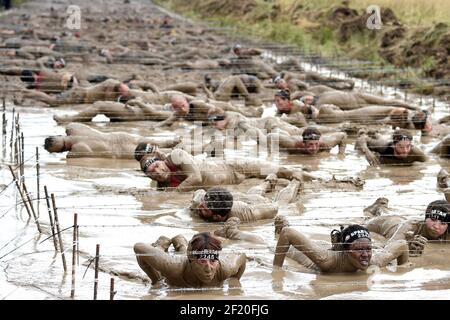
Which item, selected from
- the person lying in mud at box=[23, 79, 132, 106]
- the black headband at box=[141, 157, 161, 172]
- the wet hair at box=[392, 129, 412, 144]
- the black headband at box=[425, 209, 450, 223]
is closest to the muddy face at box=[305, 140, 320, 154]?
the wet hair at box=[392, 129, 412, 144]

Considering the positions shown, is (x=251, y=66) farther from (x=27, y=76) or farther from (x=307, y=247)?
(x=307, y=247)

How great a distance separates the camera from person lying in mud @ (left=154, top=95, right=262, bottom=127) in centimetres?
1534

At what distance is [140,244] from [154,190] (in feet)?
11.1

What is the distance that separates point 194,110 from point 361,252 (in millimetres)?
8185

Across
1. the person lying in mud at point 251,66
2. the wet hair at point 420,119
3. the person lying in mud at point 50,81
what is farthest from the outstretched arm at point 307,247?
the person lying in mud at point 251,66

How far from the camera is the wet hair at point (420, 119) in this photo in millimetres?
15008

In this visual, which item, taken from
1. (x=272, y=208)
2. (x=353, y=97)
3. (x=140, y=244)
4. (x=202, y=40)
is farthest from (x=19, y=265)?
(x=202, y=40)

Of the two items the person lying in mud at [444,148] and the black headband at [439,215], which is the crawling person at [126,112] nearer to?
the person lying in mud at [444,148]

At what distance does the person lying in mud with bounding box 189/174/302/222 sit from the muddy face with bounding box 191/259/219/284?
2011 mm

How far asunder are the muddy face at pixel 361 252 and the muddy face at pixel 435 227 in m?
1.10

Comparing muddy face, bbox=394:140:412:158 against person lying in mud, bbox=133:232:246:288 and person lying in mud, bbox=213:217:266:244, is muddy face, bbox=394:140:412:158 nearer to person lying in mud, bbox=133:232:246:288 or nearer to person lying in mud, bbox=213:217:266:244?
person lying in mud, bbox=213:217:266:244

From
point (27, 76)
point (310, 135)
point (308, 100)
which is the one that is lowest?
point (310, 135)

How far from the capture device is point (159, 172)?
10836 millimetres

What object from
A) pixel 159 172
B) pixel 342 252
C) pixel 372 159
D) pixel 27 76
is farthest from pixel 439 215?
pixel 27 76
